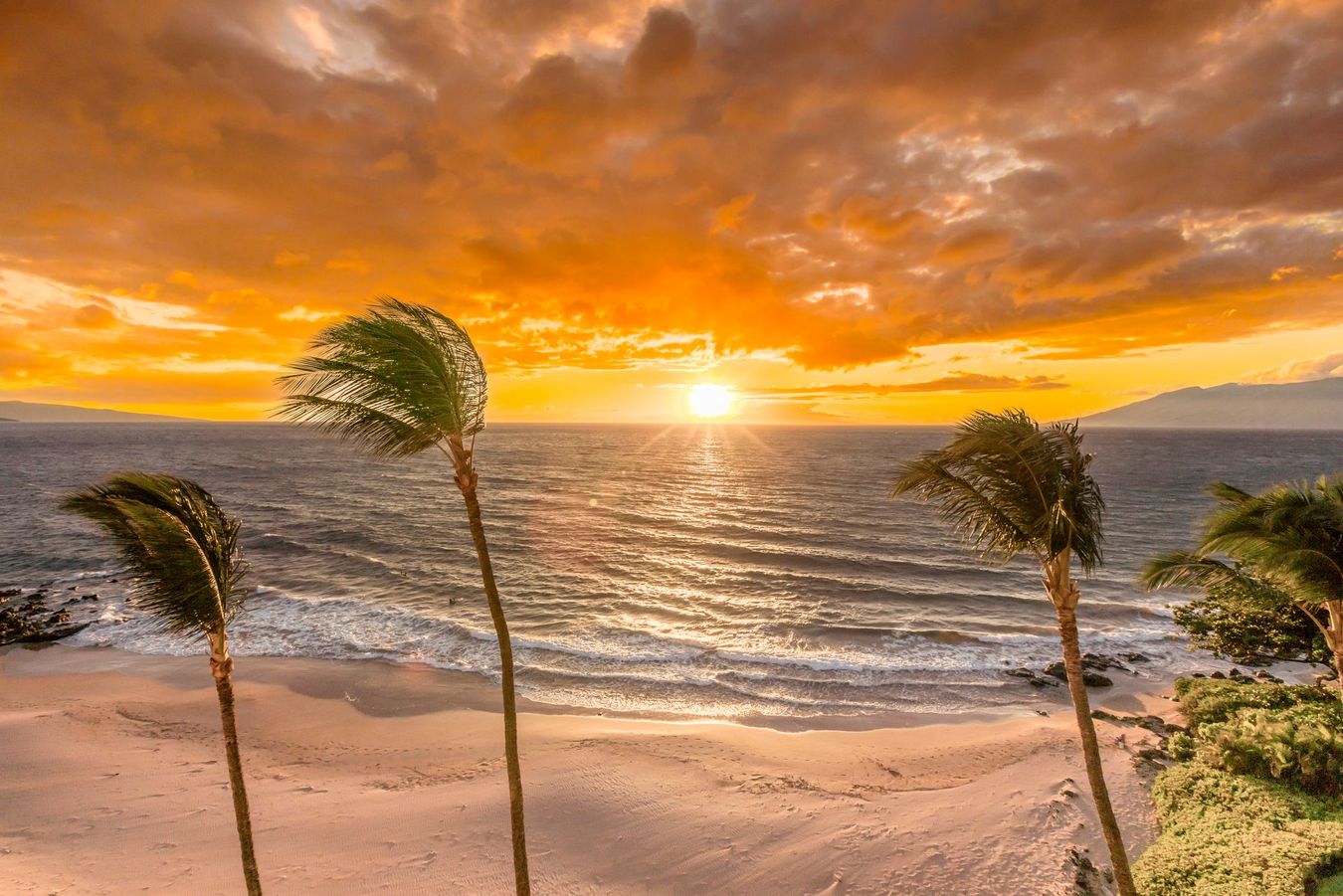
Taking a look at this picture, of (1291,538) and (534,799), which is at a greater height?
(1291,538)

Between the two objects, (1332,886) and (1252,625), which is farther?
(1252,625)

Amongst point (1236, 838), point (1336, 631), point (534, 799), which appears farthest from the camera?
point (534, 799)

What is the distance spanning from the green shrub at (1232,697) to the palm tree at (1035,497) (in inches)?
555

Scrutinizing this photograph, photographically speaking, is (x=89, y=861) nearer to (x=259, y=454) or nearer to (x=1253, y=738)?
(x=1253, y=738)

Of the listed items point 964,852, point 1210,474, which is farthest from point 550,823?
point 1210,474

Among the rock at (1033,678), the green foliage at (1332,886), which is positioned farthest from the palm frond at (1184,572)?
the rock at (1033,678)

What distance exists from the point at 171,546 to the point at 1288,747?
2444 centimetres

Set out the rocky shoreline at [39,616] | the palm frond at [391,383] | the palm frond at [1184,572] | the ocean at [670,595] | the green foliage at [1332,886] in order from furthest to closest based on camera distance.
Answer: the rocky shoreline at [39,616] → the ocean at [670,595] → the palm frond at [1184,572] → the green foliage at [1332,886] → the palm frond at [391,383]

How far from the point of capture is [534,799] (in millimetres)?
16812

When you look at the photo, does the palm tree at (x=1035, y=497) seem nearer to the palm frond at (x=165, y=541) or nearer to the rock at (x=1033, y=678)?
the palm frond at (x=165, y=541)

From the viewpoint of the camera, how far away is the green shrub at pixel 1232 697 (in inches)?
705

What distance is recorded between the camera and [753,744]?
67.6 feet

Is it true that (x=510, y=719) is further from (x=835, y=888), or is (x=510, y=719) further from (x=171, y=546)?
(x=835, y=888)

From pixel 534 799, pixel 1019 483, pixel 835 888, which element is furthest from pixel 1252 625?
pixel 534 799
